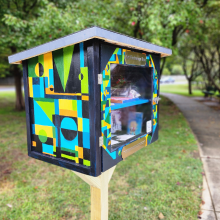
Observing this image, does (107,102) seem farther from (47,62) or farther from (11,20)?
(11,20)

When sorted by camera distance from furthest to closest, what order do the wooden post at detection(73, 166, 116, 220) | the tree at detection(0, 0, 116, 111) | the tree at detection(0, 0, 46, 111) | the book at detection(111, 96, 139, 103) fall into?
the tree at detection(0, 0, 46, 111), the tree at detection(0, 0, 116, 111), the book at detection(111, 96, 139, 103), the wooden post at detection(73, 166, 116, 220)

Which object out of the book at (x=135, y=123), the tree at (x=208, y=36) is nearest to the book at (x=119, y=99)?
the book at (x=135, y=123)

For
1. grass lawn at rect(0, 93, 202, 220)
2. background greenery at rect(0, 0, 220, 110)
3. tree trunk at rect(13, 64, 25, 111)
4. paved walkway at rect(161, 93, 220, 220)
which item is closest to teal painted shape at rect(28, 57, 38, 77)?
grass lawn at rect(0, 93, 202, 220)

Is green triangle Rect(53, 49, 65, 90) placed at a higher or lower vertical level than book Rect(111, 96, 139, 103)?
higher

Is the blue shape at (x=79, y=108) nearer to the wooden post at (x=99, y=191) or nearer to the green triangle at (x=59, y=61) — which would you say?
the green triangle at (x=59, y=61)

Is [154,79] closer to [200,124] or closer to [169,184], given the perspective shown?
[169,184]

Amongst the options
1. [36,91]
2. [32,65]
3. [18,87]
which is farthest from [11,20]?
[18,87]

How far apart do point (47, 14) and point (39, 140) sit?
11.9 feet

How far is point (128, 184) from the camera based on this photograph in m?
3.26

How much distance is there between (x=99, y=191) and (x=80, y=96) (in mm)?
845

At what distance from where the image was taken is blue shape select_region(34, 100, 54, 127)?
62.8 inches

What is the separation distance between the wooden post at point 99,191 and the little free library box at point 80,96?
0.23 meters

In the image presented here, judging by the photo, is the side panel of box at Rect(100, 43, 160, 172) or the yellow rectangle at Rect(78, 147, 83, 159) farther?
the yellow rectangle at Rect(78, 147, 83, 159)

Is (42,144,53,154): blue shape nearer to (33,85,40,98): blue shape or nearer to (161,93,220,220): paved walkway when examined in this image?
(33,85,40,98): blue shape
